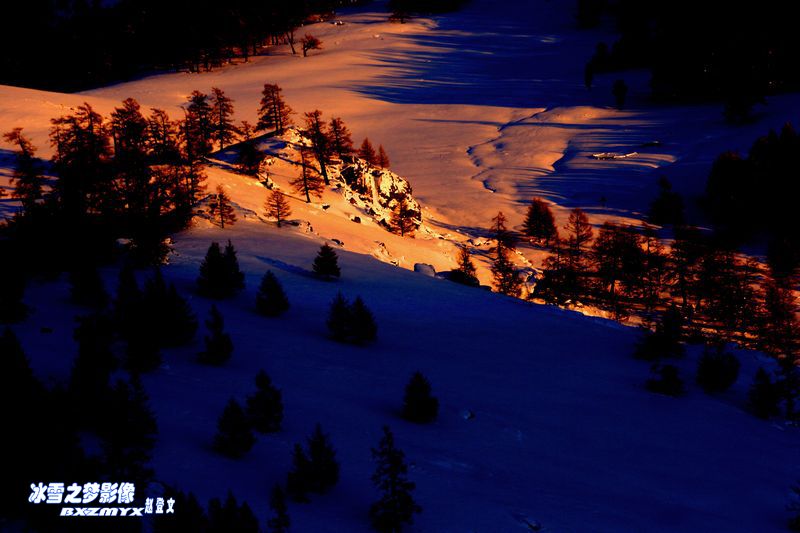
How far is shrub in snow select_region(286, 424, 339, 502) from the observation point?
39.8ft

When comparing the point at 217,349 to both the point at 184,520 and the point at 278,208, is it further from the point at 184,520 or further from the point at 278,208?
the point at 278,208

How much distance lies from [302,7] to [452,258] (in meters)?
112

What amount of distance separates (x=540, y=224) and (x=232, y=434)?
44.0 m

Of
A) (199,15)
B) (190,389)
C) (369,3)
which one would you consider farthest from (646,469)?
(369,3)

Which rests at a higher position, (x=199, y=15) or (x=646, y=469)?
(x=199, y=15)

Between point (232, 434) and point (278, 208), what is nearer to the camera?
point (232, 434)

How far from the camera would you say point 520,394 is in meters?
19.7

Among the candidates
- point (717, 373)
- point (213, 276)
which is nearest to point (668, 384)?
point (717, 373)

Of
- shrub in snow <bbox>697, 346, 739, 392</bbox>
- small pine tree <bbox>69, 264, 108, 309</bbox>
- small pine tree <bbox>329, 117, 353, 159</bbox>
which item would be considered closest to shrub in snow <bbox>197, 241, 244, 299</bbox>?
small pine tree <bbox>69, 264, 108, 309</bbox>

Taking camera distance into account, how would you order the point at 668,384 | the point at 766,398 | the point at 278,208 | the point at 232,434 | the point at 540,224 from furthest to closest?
the point at 540,224, the point at 278,208, the point at 668,384, the point at 766,398, the point at 232,434

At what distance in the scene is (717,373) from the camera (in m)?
21.2

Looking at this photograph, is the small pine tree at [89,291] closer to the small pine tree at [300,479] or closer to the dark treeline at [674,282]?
the small pine tree at [300,479]

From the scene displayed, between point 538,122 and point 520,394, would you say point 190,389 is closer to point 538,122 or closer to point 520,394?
point 520,394

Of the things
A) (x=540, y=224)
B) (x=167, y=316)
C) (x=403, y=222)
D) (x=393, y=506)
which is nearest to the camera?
(x=393, y=506)
